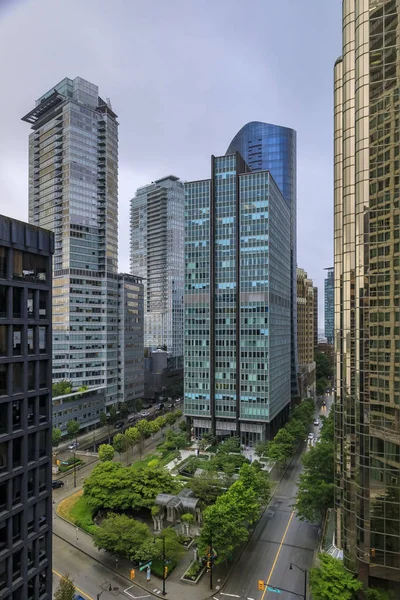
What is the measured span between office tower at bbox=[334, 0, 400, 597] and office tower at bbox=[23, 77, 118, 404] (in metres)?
71.2

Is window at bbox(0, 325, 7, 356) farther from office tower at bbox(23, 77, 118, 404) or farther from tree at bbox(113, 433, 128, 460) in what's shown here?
office tower at bbox(23, 77, 118, 404)

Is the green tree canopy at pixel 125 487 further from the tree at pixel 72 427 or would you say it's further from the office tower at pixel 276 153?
the office tower at pixel 276 153

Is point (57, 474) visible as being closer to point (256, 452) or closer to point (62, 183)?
point (256, 452)

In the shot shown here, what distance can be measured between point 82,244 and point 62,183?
16.5 metres

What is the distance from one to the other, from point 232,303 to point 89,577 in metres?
54.9

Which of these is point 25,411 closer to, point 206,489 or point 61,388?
point 206,489

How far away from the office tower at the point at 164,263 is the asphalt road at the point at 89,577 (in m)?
141

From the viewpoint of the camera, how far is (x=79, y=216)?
9838 centimetres

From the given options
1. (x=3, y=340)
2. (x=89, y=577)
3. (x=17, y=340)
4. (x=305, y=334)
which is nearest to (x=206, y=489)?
(x=89, y=577)

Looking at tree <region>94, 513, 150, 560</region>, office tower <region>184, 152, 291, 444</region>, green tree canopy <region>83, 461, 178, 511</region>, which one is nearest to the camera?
tree <region>94, 513, 150, 560</region>

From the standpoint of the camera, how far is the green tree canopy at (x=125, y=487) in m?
47.4

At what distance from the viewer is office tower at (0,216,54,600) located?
2370cm

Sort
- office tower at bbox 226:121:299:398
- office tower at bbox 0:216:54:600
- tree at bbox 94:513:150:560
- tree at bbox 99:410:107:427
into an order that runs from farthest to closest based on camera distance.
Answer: office tower at bbox 226:121:299:398 < tree at bbox 99:410:107:427 < tree at bbox 94:513:150:560 < office tower at bbox 0:216:54:600

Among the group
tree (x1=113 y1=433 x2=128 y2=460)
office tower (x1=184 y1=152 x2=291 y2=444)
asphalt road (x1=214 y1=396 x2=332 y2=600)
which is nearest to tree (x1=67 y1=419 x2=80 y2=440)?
tree (x1=113 y1=433 x2=128 y2=460)
